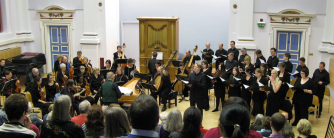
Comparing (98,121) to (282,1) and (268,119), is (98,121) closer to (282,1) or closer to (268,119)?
(268,119)

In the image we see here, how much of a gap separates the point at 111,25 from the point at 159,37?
3287 millimetres

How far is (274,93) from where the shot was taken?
7.48 metres

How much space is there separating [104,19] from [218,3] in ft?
17.2

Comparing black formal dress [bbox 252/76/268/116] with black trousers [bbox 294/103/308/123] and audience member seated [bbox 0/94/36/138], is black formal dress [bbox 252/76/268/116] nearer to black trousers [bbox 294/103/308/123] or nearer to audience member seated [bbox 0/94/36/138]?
black trousers [bbox 294/103/308/123]

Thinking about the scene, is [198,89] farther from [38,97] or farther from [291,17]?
[291,17]

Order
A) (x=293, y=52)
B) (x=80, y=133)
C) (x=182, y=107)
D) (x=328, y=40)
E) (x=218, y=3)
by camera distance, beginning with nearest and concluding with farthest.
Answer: (x=80, y=133) < (x=182, y=107) < (x=328, y=40) < (x=293, y=52) < (x=218, y=3)

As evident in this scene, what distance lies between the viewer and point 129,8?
50.3ft

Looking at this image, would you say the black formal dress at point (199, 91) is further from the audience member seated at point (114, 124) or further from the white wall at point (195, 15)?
the white wall at point (195, 15)

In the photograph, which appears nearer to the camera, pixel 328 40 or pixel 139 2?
pixel 328 40

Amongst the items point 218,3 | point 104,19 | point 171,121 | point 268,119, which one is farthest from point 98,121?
point 218,3

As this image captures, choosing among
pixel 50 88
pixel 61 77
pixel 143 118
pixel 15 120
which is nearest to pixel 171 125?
pixel 15 120

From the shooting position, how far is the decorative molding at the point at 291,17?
37.4ft

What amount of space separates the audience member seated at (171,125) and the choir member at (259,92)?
3.89 m

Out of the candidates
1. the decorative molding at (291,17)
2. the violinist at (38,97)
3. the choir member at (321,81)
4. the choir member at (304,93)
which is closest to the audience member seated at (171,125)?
the choir member at (304,93)
